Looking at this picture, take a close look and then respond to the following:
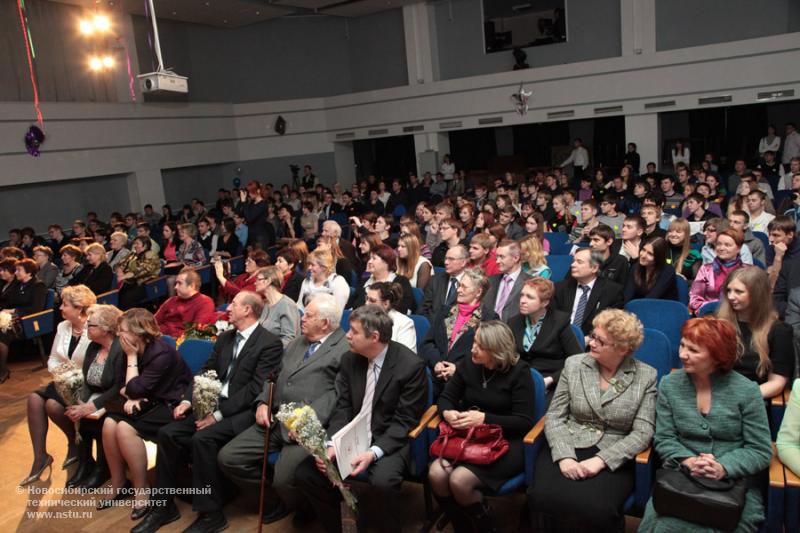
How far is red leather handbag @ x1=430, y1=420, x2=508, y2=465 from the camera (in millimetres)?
2904

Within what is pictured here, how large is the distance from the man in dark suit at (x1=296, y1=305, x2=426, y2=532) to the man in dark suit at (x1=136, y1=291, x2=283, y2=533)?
0.61 metres

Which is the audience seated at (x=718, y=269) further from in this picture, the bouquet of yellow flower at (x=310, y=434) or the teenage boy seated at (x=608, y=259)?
the bouquet of yellow flower at (x=310, y=434)

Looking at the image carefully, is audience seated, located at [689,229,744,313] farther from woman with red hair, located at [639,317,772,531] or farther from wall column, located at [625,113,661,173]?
wall column, located at [625,113,661,173]

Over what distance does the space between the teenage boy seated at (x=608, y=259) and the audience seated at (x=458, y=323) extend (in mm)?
1267

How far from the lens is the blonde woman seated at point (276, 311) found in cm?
451

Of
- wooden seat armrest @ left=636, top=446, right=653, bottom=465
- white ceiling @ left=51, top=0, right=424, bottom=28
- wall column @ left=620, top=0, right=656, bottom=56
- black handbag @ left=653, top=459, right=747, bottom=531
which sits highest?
white ceiling @ left=51, top=0, right=424, bottom=28

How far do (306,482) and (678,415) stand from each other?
1.77 m

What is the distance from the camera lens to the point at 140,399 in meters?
3.81

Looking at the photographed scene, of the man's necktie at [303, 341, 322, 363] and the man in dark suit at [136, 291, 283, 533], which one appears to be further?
the man's necktie at [303, 341, 322, 363]

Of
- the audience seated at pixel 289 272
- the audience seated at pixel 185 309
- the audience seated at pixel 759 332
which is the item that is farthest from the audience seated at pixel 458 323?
the audience seated at pixel 289 272

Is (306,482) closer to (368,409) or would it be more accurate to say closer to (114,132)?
(368,409)

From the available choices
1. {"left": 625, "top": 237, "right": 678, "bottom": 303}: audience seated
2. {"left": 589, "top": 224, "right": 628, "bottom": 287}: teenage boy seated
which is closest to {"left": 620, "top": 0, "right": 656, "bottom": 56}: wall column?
{"left": 589, "top": 224, "right": 628, "bottom": 287}: teenage boy seated

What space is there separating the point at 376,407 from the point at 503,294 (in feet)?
5.44

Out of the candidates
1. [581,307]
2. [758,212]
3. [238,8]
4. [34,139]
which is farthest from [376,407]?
[238,8]
